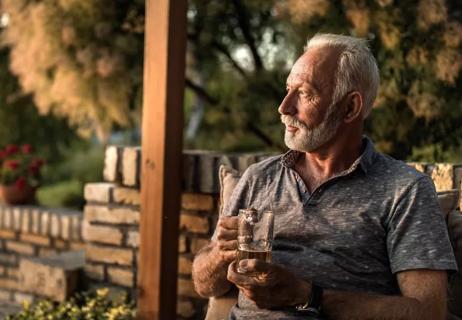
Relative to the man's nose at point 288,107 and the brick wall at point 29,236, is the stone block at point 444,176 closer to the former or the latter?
the man's nose at point 288,107

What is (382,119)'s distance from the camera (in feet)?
12.5

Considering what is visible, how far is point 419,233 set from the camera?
1.84 m

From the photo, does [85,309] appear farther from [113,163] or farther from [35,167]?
[35,167]

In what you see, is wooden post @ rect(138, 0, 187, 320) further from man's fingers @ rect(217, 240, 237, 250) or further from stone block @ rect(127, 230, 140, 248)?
man's fingers @ rect(217, 240, 237, 250)

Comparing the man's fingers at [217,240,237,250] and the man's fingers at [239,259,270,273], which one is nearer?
the man's fingers at [239,259,270,273]

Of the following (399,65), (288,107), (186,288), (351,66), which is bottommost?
(186,288)

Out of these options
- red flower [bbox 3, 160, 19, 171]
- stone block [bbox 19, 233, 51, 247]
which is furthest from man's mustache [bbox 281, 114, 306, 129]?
red flower [bbox 3, 160, 19, 171]

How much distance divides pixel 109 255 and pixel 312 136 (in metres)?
1.95

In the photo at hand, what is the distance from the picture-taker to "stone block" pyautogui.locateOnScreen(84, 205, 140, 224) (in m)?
3.62

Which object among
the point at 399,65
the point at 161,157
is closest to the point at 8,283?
the point at 161,157

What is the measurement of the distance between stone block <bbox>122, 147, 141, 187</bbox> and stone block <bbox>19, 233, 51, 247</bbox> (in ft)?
4.95

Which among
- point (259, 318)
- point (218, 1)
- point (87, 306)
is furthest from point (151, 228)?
point (218, 1)

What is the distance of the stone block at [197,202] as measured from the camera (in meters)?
3.35

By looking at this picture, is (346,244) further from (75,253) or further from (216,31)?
(216,31)
